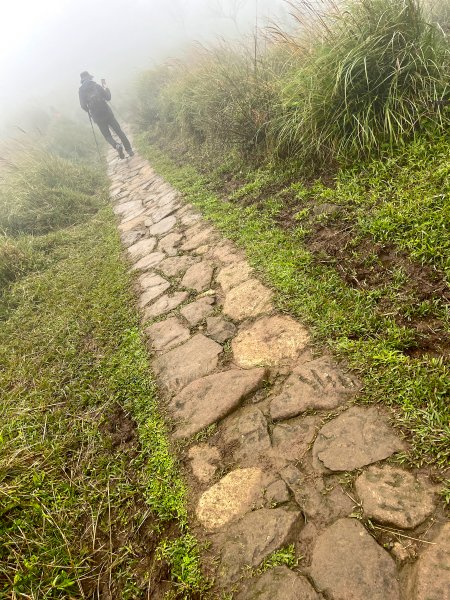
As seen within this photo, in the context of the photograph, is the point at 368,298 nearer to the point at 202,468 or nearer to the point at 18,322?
the point at 202,468

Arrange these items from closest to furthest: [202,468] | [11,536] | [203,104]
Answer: [11,536]
[202,468]
[203,104]

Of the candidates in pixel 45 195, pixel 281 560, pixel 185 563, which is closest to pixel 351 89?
pixel 281 560

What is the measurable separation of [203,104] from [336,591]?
19.1ft

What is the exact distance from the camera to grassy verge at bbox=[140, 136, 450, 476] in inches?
52.7

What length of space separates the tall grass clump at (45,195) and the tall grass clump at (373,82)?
12.4 feet

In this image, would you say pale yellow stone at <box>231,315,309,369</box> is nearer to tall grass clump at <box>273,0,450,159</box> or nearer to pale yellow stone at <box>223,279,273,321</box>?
pale yellow stone at <box>223,279,273,321</box>

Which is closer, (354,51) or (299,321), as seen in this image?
(299,321)

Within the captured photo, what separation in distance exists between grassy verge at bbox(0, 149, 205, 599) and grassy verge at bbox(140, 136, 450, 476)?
891mm

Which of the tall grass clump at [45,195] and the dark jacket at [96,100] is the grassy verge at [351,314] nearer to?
the tall grass clump at [45,195]

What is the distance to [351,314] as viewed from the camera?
187 cm

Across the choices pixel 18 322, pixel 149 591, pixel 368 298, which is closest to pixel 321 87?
pixel 368 298

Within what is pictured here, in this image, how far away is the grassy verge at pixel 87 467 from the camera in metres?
1.30

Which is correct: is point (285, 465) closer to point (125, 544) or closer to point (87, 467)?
point (125, 544)

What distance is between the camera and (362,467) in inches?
50.4
